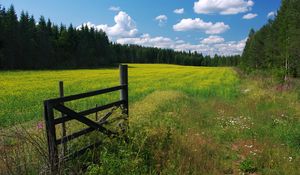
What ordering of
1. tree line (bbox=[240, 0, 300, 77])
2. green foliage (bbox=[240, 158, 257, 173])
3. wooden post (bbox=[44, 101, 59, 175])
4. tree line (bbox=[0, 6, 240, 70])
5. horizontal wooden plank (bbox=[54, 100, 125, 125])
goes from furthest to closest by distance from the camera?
tree line (bbox=[0, 6, 240, 70]) → tree line (bbox=[240, 0, 300, 77]) → green foliage (bbox=[240, 158, 257, 173]) → horizontal wooden plank (bbox=[54, 100, 125, 125]) → wooden post (bbox=[44, 101, 59, 175])

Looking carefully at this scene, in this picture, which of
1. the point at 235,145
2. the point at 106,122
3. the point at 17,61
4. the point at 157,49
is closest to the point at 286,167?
the point at 235,145

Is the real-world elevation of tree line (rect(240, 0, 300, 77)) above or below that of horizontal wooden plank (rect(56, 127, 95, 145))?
above

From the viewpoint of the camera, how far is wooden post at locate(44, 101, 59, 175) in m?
5.26

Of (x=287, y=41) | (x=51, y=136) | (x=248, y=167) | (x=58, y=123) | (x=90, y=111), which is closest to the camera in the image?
(x=51, y=136)

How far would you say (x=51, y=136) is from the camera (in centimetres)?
538

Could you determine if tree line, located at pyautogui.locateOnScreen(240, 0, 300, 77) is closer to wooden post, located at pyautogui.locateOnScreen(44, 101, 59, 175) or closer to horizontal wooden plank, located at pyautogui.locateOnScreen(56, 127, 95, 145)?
horizontal wooden plank, located at pyautogui.locateOnScreen(56, 127, 95, 145)

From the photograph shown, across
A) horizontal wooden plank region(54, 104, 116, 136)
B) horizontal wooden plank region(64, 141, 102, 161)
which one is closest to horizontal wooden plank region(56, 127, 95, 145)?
horizontal wooden plank region(54, 104, 116, 136)

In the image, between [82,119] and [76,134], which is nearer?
[76,134]

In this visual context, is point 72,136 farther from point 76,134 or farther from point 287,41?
point 287,41

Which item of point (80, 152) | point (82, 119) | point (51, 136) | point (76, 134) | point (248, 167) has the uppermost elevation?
point (82, 119)

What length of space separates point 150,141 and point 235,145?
3.18 meters

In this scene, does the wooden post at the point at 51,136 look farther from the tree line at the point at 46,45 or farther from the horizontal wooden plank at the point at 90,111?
the tree line at the point at 46,45

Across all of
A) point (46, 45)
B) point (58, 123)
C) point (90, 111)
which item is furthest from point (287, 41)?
point (46, 45)

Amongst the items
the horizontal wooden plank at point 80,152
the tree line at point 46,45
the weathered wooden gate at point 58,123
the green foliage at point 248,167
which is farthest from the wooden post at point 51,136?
the tree line at point 46,45
